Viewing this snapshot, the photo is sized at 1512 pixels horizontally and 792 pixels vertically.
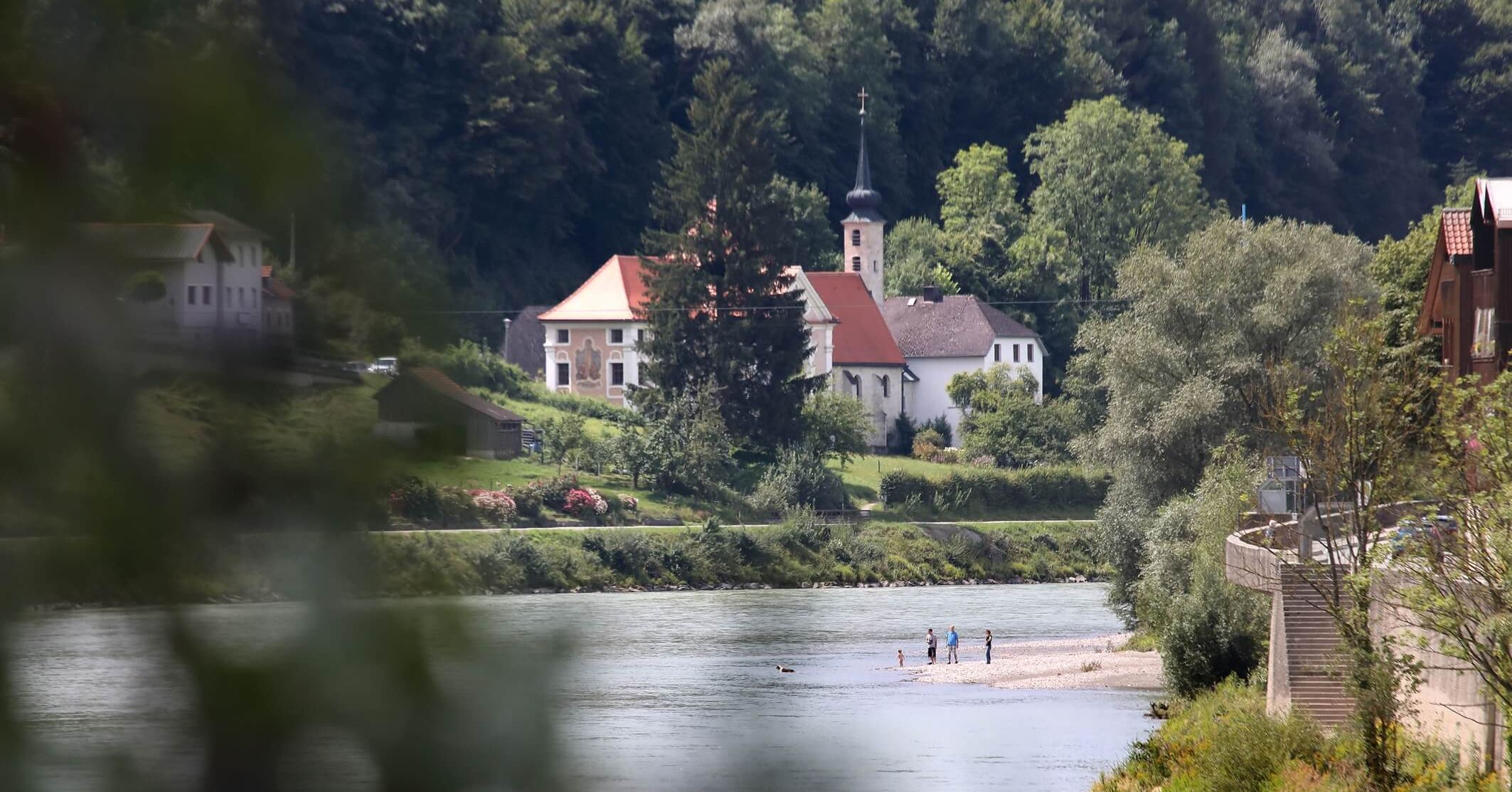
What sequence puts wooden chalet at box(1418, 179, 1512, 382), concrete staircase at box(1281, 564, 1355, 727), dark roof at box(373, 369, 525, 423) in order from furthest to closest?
1. wooden chalet at box(1418, 179, 1512, 382)
2. concrete staircase at box(1281, 564, 1355, 727)
3. dark roof at box(373, 369, 525, 423)

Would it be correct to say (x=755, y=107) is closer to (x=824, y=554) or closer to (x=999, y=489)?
(x=999, y=489)

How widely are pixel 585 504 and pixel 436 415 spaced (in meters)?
56.9

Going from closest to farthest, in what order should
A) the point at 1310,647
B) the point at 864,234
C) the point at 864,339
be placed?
the point at 1310,647 → the point at 864,339 → the point at 864,234

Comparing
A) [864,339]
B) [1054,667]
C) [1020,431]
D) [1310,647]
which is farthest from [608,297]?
[1310,647]

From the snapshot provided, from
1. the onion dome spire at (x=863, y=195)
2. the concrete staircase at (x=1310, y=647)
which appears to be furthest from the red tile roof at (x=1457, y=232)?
the onion dome spire at (x=863, y=195)

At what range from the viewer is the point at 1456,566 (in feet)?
51.4

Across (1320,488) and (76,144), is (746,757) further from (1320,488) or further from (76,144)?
(1320,488)

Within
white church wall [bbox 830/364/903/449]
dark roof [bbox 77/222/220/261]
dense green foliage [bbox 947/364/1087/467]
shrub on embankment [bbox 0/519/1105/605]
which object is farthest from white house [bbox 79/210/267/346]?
white church wall [bbox 830/364/903/449]

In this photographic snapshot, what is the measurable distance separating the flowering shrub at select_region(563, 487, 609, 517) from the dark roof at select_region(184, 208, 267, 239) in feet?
185

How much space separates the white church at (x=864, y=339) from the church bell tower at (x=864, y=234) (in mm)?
103

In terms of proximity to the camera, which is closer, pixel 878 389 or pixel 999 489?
pixel 999 489

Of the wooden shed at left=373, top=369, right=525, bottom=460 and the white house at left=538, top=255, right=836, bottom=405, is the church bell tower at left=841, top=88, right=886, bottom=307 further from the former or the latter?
the wooden shed at left=373, top=369, right=525, bottom=460

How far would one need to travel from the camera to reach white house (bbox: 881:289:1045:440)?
8456 cm

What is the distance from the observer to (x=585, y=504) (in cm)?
5772
